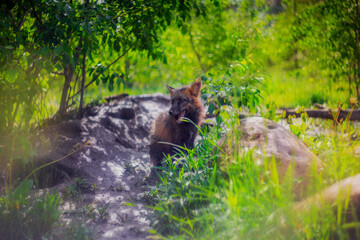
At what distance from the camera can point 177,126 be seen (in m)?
5.01

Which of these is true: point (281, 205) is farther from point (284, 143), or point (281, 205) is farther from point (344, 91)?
point (344, 91)

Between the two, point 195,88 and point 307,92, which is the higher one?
point 307,92

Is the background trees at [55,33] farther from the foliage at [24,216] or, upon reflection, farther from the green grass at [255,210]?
the green grass at [255,210]

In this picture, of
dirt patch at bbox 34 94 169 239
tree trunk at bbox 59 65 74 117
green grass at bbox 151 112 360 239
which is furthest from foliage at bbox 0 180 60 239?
tree trunk at bbox 59 65 74 117

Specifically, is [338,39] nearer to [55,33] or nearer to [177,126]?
[177,126]

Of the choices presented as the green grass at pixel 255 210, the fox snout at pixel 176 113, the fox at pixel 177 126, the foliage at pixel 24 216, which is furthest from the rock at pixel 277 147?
the foliage at pixel 24 216

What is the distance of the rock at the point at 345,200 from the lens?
1.96 metres

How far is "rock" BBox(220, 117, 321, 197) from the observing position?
2.71 metres

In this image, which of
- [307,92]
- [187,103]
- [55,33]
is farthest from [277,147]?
[307,92]

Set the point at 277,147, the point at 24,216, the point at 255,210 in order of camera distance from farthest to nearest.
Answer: the point at 277,147
the point at 24,216
the point at 255,210

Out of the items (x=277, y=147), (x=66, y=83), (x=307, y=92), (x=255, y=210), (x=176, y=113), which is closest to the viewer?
(x=255, y=210)

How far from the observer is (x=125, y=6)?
13.8 feet

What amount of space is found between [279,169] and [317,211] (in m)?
0.67

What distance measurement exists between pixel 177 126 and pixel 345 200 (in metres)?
3.30
